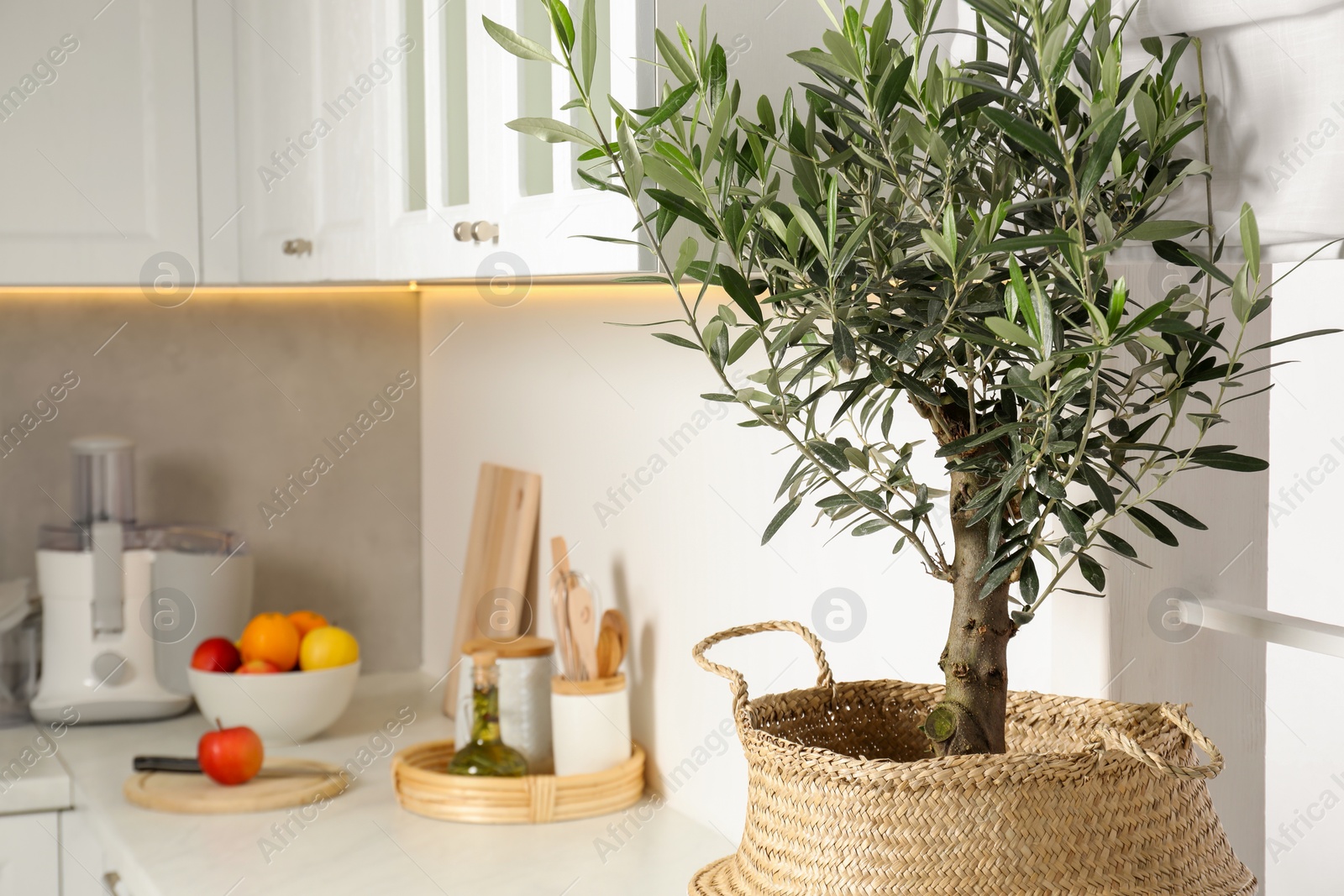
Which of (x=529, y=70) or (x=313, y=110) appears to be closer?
(x=529, y=70)

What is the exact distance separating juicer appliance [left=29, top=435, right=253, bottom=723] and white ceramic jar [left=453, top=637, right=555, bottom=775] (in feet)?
2.10

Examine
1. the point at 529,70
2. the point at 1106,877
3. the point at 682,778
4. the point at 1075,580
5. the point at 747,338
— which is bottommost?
the point at 682,778

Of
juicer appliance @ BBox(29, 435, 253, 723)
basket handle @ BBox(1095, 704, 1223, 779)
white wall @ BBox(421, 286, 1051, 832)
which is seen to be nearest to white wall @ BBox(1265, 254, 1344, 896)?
white wall @ BBox(421, 286, 1051, 832)

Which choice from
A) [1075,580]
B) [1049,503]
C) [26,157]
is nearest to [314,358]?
[26,157]

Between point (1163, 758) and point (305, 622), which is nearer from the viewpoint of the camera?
point (1163, 758)

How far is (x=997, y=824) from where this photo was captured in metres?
0.66

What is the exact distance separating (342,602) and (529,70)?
1372 mm

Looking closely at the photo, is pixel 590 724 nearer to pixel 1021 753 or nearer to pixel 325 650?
pixel 325 650

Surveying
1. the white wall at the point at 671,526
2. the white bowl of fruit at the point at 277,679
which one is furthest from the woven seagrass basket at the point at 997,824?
the white bowl of fruit at the point at 277,679

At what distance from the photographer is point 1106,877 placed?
0.67m

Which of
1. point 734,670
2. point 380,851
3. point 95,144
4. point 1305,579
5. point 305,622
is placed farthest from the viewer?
point 305,622

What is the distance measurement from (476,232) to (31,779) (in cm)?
108

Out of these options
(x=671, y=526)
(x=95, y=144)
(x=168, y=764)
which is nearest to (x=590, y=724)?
(x=671, y=526)

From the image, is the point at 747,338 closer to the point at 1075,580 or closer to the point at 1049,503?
the point at 1049,503
